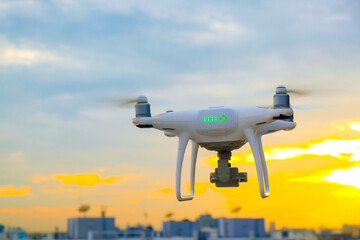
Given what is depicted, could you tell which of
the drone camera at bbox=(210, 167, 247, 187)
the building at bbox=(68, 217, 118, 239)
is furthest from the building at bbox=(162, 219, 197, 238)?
the drone camera at bbox=(210, 167, 247, 187)

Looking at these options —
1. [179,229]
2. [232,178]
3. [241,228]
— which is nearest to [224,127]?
[232,178]

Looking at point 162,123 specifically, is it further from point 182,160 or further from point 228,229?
point 228,229

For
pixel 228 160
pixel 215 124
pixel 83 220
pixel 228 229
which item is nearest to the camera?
pixel 215 124

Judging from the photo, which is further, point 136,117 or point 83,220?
point 83,220

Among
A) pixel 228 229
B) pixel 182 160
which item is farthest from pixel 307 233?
pixel 182 160

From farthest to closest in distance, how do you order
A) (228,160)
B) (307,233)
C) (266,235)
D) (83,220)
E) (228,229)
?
(83,220)
(228,229)
(266,235)
(307,233)
(228,160)

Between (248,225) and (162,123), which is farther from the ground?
(162,123)

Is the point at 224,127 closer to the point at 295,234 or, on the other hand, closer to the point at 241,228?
the point at 295,234

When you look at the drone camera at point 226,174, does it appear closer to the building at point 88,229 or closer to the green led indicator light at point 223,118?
the green led indicator light at point 223,118
